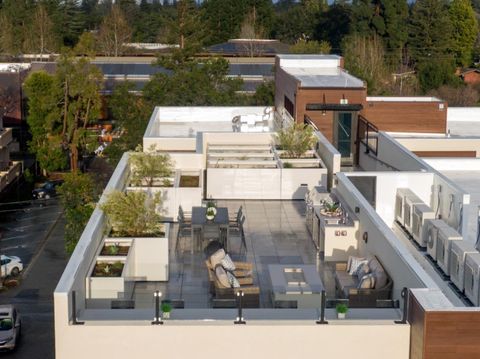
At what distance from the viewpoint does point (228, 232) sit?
11.0 m

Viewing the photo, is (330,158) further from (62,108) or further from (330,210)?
(62,108)

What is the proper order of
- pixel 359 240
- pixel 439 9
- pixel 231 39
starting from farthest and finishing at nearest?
1. pixel 231 39
2. pixel 439 9
3. pixel 359 240

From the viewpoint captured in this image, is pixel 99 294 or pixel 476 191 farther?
pixel 476 191

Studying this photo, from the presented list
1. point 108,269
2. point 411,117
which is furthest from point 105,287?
point 411,117

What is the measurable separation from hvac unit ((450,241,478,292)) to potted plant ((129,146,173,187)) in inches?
195

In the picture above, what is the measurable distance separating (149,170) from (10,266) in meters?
13.4

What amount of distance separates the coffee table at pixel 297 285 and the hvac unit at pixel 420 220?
92.0 inches

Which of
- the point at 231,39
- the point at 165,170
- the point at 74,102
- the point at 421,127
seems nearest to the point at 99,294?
the point at 165,170

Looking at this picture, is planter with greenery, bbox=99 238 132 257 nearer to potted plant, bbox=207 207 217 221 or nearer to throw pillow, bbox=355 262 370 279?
potted plant, bbox=207 207 217 221

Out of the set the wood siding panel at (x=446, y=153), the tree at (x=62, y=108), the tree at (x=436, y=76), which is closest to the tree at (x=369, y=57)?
the tree at (x=436, y=76)

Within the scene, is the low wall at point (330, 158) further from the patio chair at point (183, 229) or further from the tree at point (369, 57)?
the tree at point (369, 57)

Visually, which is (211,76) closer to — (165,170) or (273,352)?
(165,170)

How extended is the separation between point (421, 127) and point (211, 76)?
1935cm

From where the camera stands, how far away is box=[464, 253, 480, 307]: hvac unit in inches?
345
